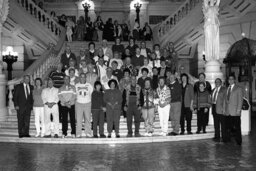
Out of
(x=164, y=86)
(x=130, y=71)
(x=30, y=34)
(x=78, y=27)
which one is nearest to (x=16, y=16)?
(x=30, y=34)

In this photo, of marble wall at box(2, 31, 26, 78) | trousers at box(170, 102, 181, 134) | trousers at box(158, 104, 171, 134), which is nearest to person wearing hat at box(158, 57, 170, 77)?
trousers at box(170, 102, 181, 134)

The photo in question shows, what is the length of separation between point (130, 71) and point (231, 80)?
3.46 metres

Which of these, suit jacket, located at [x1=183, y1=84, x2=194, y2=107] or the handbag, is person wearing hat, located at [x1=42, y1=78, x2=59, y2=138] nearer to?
suit jacket, located at [x1=183, y1=84, x2=194, y2=107]

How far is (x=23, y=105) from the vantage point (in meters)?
10.3

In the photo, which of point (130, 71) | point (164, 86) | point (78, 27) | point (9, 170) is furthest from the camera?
point (78, 27)

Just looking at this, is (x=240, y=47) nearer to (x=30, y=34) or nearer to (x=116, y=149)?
(x=30, y=34)

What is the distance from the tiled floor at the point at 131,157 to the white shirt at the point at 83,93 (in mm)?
1449

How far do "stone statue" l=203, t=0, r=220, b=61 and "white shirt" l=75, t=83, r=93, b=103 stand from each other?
15.5ft

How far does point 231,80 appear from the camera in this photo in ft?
32.0

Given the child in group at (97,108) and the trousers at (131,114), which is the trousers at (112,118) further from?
the trousers at (131,114)

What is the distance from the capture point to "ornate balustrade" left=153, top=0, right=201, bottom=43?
1738 cm

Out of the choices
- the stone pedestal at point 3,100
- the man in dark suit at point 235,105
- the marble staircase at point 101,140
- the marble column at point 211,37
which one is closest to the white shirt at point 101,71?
the marble staircase at point 101,140

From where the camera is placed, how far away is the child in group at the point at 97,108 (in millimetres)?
10180

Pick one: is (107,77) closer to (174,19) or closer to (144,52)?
(144,52)
